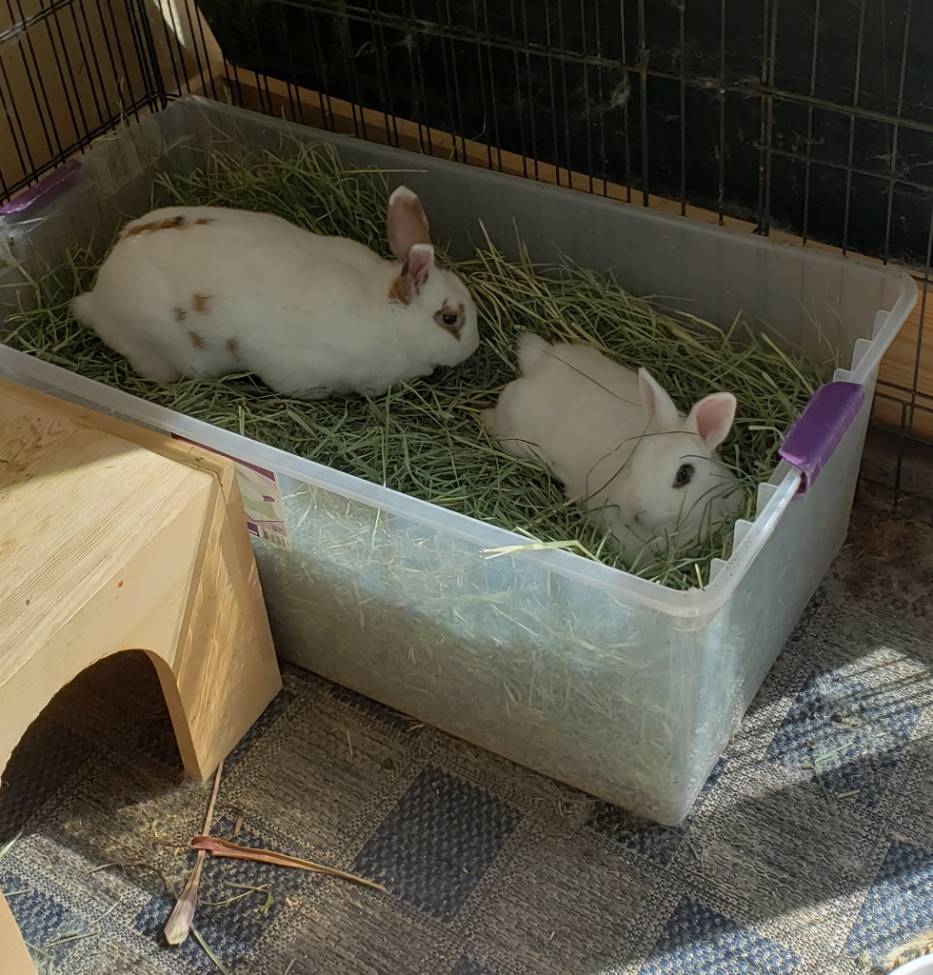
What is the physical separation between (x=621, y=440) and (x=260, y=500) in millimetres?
457

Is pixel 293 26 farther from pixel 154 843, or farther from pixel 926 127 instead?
pixel 154 843

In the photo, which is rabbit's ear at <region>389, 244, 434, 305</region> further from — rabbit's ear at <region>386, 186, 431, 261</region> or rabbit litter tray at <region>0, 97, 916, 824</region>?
rabbit litter tray at <region>0, 97, 916, 824</region>

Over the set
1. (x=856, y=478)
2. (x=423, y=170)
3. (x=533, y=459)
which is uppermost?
(x=423, y=170)

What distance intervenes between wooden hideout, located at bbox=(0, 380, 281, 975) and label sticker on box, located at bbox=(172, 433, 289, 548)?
0.04 metres

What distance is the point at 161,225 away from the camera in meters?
1.96

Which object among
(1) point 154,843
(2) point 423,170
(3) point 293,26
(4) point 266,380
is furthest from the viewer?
(3) point 293,26

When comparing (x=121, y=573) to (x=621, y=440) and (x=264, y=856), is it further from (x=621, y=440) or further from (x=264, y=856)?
(x=621, y=440)

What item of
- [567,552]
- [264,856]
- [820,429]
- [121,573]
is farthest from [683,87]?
[264,856]

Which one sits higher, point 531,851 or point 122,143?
point 122,143

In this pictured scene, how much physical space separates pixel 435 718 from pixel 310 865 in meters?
0.25

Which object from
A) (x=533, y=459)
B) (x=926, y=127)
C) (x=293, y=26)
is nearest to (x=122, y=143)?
(x=293, y=26)

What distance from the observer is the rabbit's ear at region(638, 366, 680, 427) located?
5.42 feet

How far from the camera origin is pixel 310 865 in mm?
1667

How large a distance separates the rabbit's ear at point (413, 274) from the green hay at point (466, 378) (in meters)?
0.13
